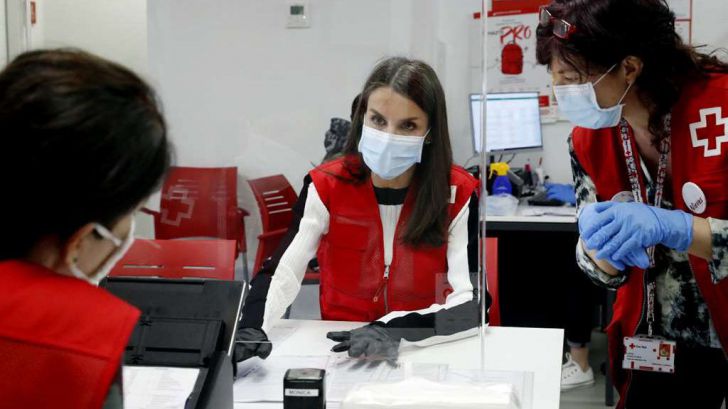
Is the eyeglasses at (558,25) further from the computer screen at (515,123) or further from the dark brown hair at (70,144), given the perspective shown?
the computer screen at (515,123)

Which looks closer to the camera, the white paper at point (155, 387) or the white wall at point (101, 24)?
the white paper at point (155, 387)

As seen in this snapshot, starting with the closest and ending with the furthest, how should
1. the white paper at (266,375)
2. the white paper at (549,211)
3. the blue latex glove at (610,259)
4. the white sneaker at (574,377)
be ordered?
the white paper at (266,375) < the blue latex glove at (610,259) < the white sneaker at (574,377) < the white paper at (549,211)

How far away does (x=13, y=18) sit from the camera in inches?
107

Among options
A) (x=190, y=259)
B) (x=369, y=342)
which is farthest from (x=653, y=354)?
(x=190, y=259)

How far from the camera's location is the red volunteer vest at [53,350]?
63 cm

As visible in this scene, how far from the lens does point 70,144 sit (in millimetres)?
653

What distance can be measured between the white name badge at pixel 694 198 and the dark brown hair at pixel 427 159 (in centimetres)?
56

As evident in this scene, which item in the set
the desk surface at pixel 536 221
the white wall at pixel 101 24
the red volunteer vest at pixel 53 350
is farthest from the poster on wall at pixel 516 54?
the red volunteer vest at pixel 53 350

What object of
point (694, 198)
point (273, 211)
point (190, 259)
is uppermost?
point (694, 198)

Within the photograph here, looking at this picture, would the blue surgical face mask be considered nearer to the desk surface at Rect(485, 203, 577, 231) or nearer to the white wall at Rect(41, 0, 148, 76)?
the white wall at Rect(41, 0, 148, 76)

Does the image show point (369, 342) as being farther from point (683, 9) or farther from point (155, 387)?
point (683, 9)

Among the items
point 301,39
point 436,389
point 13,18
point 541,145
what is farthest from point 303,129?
point 541,145

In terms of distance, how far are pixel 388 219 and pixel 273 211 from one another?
0.37m

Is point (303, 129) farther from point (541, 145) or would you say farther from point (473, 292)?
point (541, 145)
